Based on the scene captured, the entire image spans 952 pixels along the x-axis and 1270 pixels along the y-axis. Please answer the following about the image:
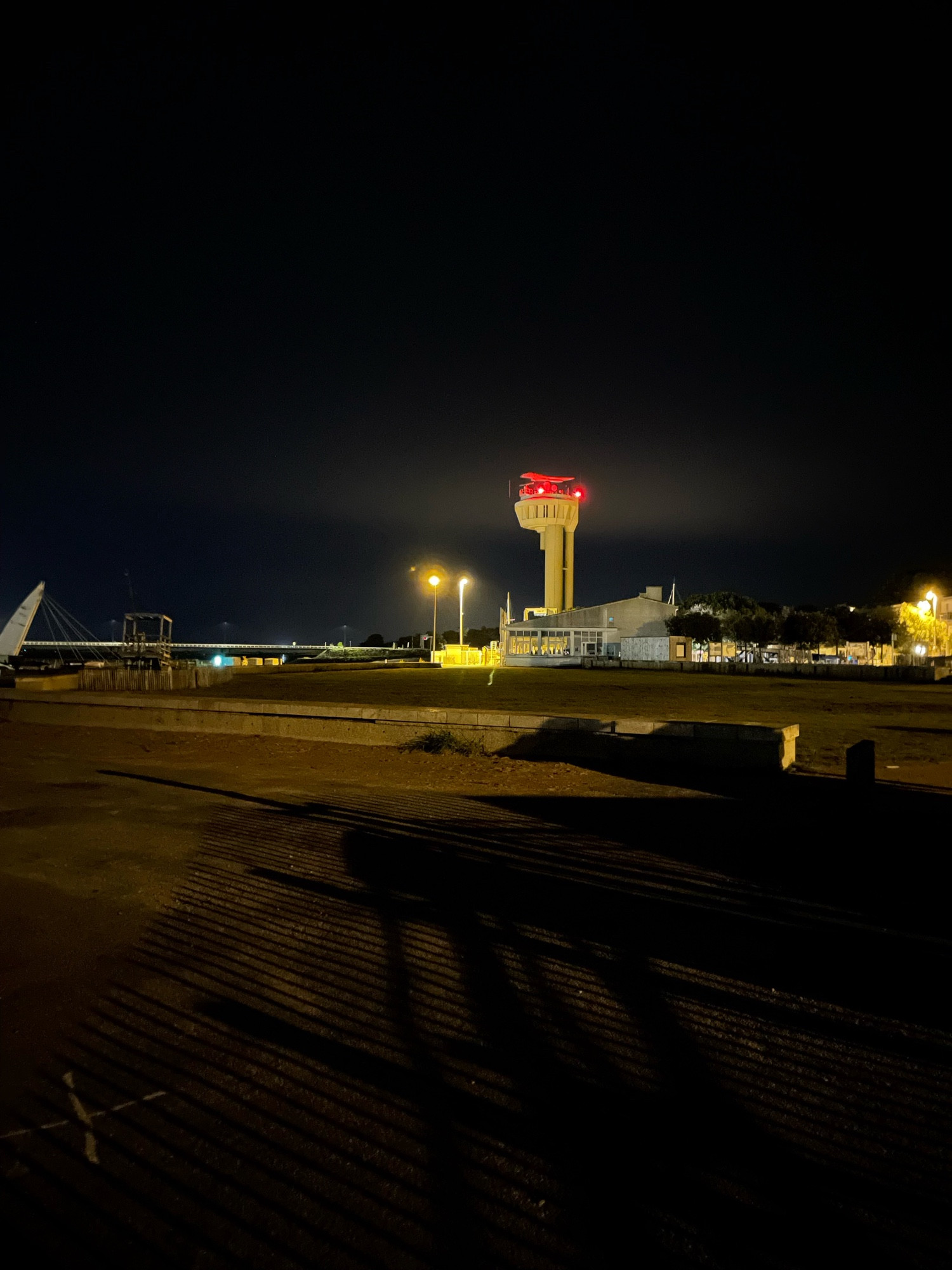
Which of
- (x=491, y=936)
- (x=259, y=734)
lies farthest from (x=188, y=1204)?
(x=259, y=734)

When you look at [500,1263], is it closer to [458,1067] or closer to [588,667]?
[458,1067]

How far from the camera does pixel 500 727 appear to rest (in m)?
13.5

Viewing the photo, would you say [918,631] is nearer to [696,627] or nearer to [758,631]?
[758,631]

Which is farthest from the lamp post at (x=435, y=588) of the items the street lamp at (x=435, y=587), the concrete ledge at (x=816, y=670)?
the concrete ledge at (x=816, y=670)

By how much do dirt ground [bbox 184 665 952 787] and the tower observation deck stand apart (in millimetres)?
70547

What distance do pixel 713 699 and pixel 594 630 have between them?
145 feet

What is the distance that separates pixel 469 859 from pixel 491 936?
74.7 inches

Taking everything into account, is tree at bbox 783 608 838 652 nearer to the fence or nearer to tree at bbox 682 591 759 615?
tree at bbox 682 591 759 615

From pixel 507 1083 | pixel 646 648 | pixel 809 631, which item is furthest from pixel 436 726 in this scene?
pixel 809 631

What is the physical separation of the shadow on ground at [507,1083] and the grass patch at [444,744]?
21.9 ft

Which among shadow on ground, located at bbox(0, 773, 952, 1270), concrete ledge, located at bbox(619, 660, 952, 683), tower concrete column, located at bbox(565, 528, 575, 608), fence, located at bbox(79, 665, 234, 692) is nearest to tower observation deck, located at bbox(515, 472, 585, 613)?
tower concrete column, located at bbox(565, 528, 575, 608)

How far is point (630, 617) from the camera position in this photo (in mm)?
68062

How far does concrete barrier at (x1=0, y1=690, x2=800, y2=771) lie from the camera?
1187cm

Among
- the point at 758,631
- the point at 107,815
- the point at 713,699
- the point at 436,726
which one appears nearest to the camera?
the point at 107,815
